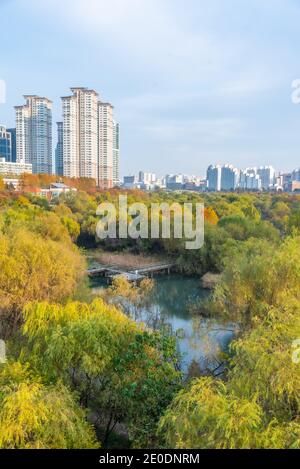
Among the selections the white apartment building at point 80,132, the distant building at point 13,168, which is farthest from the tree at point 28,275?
the white apartment building at point 80,132

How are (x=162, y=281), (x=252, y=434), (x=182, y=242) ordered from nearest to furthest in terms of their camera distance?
(x=252, y=434) → (x=162, y=281) → (x=182, y=242)

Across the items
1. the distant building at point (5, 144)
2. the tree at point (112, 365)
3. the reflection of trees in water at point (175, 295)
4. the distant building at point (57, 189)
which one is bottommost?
the reflection of trees in water at point (175, 295)

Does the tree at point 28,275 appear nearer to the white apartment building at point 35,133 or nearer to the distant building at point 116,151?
the white apartment building at point 35,133

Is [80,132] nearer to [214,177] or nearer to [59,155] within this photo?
[59,155]

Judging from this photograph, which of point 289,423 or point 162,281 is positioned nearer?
point 289,423

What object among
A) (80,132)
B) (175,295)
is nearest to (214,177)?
(80,132)

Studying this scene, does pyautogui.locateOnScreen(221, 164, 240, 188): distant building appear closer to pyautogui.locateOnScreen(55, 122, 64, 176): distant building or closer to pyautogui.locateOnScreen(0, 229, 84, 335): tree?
pyautogui.locateOnScreen(55, 122, 64, 176): distant building
